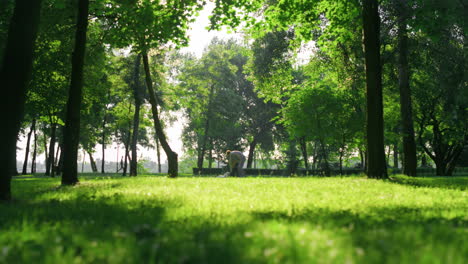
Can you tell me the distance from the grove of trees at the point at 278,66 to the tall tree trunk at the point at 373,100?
40 mm

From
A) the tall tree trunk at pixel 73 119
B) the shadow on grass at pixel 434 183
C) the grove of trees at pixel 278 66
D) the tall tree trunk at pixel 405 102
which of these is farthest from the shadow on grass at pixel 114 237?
the tall tree trunk at pixel 405 102

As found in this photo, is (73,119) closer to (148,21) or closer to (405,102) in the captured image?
(148,21)

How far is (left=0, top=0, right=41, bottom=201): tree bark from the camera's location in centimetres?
673

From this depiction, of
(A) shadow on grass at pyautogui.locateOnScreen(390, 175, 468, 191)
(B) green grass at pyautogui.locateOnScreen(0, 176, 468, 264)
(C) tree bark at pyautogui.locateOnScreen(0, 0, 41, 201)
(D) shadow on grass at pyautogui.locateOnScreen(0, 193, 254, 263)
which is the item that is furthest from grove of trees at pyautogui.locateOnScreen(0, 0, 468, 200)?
(B) green grass at pyautogui.locateOnScreen(0, 176, 468, 264)

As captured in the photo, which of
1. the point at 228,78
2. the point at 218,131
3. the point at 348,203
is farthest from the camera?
the point at 218,131

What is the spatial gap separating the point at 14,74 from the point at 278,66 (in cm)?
2289

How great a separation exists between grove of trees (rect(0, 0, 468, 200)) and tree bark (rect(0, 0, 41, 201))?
19 millimetres

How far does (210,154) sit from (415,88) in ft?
113

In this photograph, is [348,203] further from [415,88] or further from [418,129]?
[418,129]

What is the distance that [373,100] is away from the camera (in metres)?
14.4

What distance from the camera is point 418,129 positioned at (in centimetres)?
3516

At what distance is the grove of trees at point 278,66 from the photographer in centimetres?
1226

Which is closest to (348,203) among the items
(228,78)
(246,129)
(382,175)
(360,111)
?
(382,175)

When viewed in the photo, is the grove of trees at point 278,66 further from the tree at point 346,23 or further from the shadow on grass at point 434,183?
the shadow on grass at point 434,183
